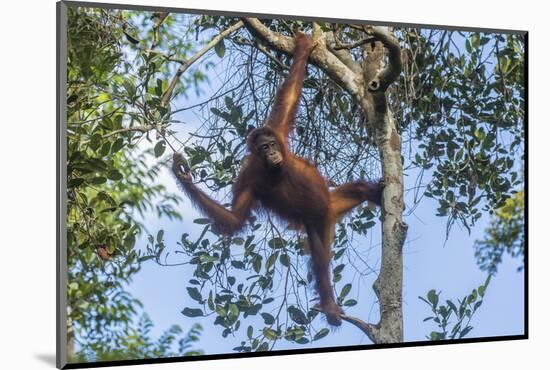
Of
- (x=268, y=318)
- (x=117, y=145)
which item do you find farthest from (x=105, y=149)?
(x=268, y=318)

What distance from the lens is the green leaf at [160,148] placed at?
570 cm

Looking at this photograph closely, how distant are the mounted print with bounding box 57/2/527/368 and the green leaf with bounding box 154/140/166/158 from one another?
24 millimetres

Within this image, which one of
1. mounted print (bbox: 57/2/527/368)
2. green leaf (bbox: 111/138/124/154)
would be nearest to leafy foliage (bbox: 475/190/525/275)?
mounted print (bbox: 57/2/527/368)

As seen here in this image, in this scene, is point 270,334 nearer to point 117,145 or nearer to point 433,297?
point 433,297

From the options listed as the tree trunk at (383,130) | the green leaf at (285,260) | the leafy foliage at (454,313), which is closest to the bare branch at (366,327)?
the tree trunk at (383,130)

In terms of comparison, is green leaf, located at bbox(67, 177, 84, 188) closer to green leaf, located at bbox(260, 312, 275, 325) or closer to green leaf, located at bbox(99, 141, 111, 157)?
green leaf, located at bbox(99, 141, 111, 157)

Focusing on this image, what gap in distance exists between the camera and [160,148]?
18.7 ft

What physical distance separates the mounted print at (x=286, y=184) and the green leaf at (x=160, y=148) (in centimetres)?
2

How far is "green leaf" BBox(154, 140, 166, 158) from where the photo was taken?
18.7 ft

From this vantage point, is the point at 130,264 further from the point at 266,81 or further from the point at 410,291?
the point at 410,291

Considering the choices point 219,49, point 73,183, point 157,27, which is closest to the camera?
point 73,183

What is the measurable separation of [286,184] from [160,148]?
2.51 ft

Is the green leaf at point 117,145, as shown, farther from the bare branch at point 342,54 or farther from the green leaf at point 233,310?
the bare branch at point 342,54

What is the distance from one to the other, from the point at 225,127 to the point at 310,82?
583 millimetres
